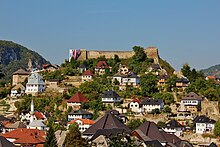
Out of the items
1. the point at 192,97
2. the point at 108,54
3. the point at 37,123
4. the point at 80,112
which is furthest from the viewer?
the point at 108,54

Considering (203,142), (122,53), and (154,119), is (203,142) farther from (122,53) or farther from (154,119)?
(122,53)

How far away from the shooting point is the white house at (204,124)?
160 ft

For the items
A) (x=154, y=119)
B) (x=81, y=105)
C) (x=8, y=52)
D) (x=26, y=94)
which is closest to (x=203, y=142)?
(x=154, y=119)

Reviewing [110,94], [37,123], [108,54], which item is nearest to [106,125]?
[37,123]

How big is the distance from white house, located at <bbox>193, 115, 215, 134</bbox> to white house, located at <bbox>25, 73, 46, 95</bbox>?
21.5 metres

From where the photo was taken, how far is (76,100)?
53906 millimetres

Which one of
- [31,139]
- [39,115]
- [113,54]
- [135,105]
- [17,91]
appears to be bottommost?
[31,139]

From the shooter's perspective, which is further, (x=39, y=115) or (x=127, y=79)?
(x=127, y=79)

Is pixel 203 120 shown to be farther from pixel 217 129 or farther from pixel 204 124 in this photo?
pixel 217 129

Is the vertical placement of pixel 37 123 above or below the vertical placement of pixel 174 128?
above

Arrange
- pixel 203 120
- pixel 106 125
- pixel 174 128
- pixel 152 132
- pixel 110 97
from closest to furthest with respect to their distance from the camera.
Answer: pixel 152 132, pixel 106 125, pixel 174 128, pixel 203 120, pixel 110 97

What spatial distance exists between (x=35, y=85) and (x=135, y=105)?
1494 cm

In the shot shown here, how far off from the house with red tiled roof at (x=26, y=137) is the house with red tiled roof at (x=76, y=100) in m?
9.35

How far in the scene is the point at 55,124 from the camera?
163ft
